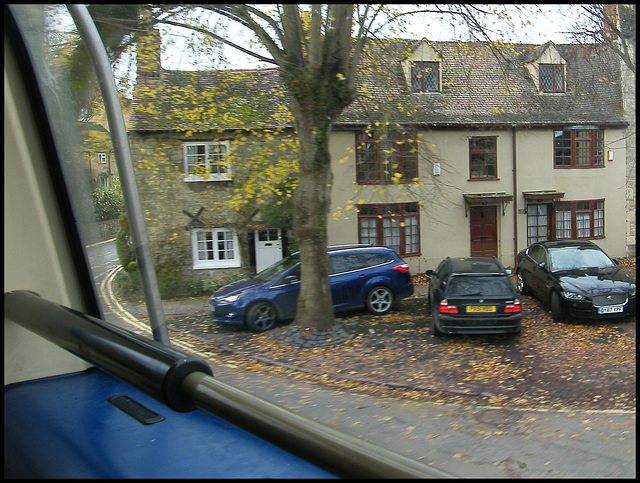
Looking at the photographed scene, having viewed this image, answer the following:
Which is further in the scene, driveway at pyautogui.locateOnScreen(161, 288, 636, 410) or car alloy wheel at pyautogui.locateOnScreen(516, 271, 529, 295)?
car alloy wheel at pyautogui.locateOnScreen(516, 271, 529, 295)

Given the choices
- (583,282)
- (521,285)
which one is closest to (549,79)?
(521,285)

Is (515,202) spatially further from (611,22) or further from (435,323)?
(611,22)

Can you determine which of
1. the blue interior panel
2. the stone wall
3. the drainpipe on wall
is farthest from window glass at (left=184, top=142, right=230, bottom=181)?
the drainpipe on wall

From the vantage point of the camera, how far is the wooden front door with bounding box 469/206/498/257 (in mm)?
11680

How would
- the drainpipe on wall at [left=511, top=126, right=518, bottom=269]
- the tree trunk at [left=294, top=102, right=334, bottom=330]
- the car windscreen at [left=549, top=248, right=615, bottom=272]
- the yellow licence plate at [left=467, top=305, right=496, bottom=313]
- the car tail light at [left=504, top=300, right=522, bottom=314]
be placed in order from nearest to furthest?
the car windscreen at [left=549, top=248, right=615, bottom=272] < the tree trunk at [left=294, top=102, right=334, bottom=330] < the car tail light at [left=504, top=300, right=522, bottom=314] < the yellow licence plate at [left=467, top=305, right=496, bottom=313] < the drainpipe on wall at [left=511, top=126, right=518, bottom=269]

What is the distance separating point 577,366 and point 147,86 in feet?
15.9

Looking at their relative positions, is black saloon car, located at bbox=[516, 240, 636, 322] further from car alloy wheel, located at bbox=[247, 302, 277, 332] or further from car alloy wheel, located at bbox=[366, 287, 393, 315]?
car alloy wheel, located at bbox=[247, 302, 277, 332]

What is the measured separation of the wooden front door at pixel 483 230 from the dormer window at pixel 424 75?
15.0 ft

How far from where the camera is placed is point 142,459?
4.55ft

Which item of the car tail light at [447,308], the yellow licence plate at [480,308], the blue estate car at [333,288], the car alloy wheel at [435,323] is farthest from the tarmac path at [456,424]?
the yellow licence plate at [480,308]

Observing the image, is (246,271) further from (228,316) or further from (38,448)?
(38,448)

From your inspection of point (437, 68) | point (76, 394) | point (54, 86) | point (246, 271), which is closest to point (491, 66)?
point (437, 68)

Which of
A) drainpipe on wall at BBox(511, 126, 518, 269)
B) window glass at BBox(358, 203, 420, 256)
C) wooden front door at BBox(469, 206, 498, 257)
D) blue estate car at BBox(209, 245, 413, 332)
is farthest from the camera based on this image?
wooden front door at BBox(469, 206, 498, 257)

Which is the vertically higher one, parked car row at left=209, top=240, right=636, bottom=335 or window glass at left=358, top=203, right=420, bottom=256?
window glass at left=358, top=203, right=420, bottom=256
